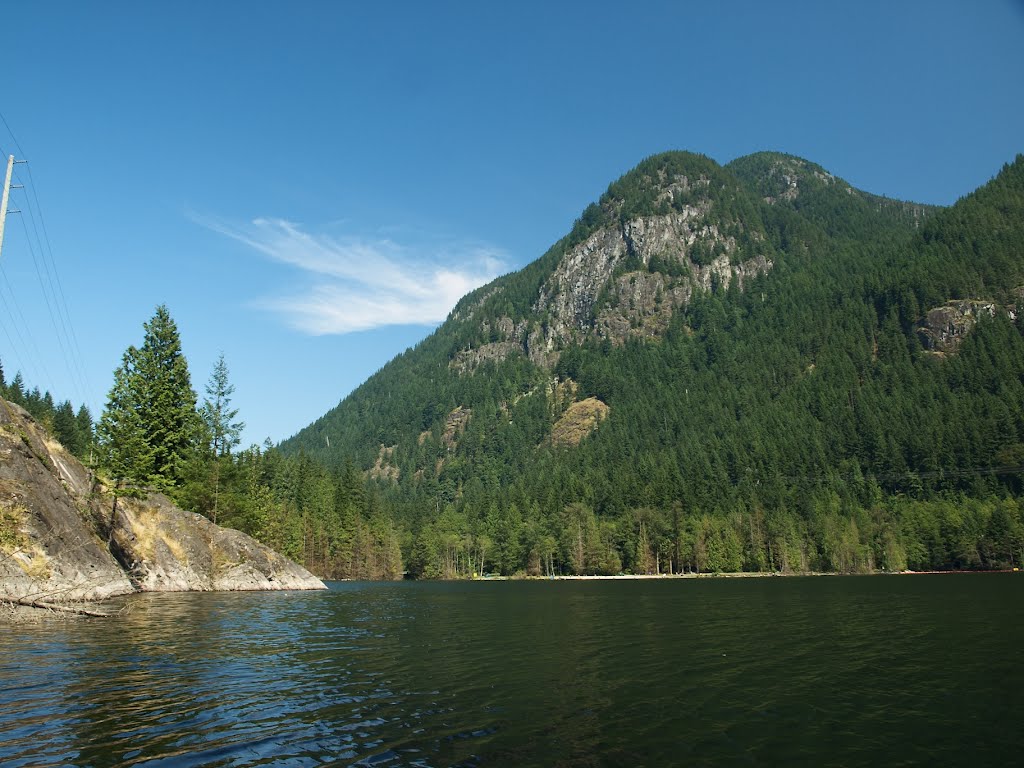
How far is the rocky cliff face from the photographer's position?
131ft

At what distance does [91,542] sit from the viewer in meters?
48.6

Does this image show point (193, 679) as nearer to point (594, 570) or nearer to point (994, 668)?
point (994, 668)

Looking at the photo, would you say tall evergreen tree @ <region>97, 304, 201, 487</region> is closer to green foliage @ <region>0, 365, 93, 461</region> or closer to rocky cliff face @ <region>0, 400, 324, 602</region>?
rocky cliff face @ <region>0, 400, 324, 602</region>

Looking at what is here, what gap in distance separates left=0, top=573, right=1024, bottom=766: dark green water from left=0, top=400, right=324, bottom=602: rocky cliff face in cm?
705

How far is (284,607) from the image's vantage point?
170 feet

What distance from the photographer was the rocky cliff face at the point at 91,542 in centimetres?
3988

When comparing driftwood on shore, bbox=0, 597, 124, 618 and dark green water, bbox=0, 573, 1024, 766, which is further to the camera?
driftwood on shore, bbox=0, 597, 124, 618

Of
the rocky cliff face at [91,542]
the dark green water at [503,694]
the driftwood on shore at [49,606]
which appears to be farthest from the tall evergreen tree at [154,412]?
the dark green water at [503,694]

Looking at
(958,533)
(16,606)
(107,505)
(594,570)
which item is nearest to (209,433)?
(107,505)

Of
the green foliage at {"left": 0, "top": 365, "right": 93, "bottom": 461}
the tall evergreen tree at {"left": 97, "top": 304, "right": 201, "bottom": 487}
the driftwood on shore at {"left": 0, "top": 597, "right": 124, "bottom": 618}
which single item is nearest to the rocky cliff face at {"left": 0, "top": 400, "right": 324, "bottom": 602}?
the driftwood on shore at {"left": 0, "top": 597, "right": 124, "bottom": 618}

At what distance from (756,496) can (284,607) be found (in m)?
159

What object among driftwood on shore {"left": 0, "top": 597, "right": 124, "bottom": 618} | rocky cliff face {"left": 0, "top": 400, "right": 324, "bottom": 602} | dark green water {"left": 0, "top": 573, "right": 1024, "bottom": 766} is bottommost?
dark green water {"left": 0, "top": 573, "right": 1024, "bottom": 766}

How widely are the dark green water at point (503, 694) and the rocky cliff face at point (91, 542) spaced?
277 inches

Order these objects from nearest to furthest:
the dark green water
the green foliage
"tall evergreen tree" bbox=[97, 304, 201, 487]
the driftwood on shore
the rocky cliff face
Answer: the dark green water
the driftwood on shore
the rocky cliff face
"tall evergreen tree" bbox=[97, 304, 201, 487]
the green foliage
